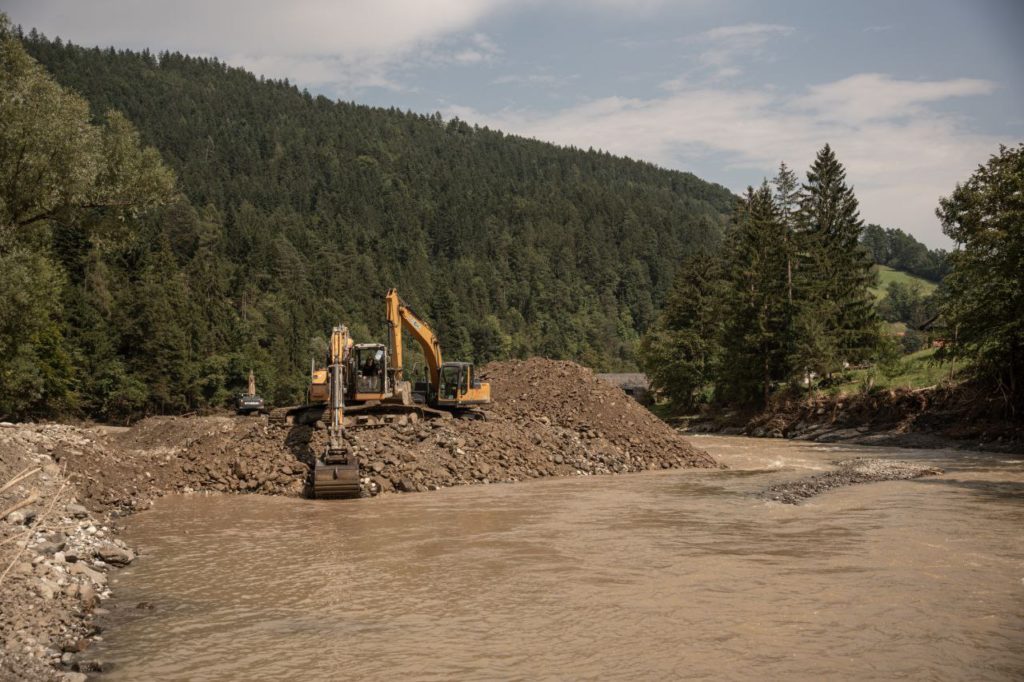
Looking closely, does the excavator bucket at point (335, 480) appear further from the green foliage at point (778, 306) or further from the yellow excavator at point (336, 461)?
the green foliage at point (778, 306)

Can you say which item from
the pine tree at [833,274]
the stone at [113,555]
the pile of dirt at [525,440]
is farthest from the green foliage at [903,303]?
the stone at [113,555]

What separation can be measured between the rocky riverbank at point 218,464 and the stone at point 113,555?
0.02 metres

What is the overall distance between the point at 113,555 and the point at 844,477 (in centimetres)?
2022

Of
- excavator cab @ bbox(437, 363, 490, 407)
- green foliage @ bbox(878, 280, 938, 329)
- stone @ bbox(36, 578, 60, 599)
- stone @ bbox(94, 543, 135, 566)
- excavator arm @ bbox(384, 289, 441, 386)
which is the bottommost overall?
stone @ bbox(94, 543, 135, 566)

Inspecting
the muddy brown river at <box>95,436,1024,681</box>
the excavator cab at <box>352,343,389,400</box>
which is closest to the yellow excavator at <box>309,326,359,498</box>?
the muddy brown river at <box>95,436,1024,681</box>

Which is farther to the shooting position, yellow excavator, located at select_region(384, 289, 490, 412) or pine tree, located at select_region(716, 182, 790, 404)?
pine tree, located at select_region(716, 182, 790, 404)

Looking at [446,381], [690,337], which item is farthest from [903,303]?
[446,381]

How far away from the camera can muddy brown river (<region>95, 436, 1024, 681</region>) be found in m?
9.12

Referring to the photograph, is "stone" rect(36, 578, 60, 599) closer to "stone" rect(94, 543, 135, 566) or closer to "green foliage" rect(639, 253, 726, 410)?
"stone" rect(94, 543, 135, 566)

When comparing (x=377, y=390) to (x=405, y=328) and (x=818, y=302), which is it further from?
(x=818, y=302)

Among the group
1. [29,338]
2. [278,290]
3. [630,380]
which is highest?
[278,290]

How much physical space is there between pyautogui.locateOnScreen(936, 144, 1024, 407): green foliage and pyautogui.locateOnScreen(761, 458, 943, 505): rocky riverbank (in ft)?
32.5

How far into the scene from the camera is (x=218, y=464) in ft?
76.1

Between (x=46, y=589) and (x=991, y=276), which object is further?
(x=991, y=276)
